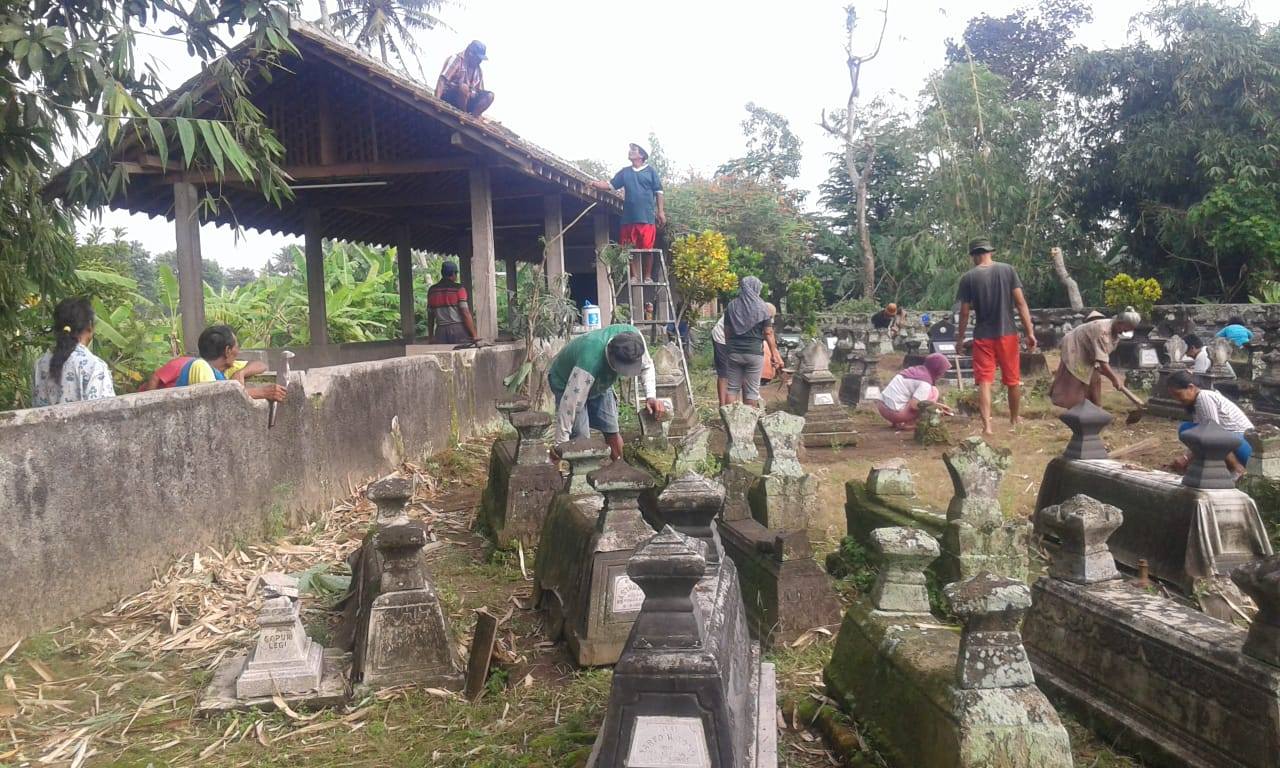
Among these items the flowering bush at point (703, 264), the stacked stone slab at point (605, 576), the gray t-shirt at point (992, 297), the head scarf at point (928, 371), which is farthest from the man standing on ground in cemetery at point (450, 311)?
the stacked stone slab at point (605, 576)

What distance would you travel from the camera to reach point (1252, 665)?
2652 millimetres

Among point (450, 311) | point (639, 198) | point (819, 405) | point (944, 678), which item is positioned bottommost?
point (944, 678)

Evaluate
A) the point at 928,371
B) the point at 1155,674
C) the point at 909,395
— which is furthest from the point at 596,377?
the point at 928,371

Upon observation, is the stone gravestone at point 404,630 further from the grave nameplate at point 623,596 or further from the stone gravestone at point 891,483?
the stone gravestone at point 891,483

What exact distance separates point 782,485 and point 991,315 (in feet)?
12.0

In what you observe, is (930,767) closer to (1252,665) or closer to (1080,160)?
(1252,665)

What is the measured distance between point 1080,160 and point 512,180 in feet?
57.4

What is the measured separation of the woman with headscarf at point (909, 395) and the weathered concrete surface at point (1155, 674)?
605 cm

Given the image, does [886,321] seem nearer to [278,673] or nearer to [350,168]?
[350,168]

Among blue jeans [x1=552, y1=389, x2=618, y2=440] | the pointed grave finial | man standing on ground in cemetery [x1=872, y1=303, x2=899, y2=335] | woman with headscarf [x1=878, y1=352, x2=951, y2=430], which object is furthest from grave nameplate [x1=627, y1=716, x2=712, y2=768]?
man standing on ground in cemetery [x1=872, y1=303, x2=899, y2=335]

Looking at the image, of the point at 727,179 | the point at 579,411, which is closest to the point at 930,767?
the point at 579,411

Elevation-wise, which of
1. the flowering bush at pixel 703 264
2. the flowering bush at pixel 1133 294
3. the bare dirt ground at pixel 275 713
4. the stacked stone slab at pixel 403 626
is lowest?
the bare dirt ground at pixel 275 713

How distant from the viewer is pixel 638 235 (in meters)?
11.6

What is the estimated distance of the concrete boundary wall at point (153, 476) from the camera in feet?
13.1
